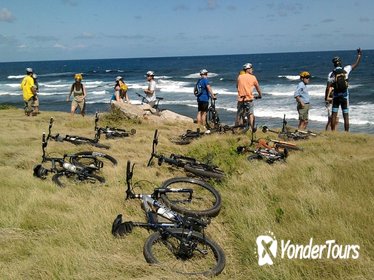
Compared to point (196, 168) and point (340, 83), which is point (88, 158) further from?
point (340, 83)

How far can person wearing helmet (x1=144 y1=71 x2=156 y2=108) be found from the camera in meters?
13.7

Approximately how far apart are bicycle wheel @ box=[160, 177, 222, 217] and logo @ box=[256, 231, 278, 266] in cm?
113

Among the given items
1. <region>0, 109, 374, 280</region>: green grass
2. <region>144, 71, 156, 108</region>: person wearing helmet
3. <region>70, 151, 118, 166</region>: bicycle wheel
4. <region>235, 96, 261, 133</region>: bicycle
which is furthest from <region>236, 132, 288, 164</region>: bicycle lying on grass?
<region>144, 71, 156, 108</region>: person wearing helmet

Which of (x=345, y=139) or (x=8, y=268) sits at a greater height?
(x=345, y=139)

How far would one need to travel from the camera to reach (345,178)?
6441 millimetres

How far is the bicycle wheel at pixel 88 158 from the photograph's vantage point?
7845 millimetres

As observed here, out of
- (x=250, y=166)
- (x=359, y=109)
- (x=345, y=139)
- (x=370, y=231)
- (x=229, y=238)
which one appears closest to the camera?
(x=370, y=231)

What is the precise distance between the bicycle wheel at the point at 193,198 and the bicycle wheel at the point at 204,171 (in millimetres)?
428

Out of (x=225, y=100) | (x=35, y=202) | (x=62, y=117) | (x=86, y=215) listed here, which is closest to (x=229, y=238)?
(x=86, y=215)

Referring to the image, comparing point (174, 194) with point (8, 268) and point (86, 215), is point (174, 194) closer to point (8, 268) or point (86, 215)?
point (86, 215)

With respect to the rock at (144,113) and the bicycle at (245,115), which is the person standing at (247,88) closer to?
the bicycle at (245,115)

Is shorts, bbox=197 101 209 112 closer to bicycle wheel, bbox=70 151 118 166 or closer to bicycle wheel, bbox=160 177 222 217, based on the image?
bicycle wheel, bbox=70 151 118 166

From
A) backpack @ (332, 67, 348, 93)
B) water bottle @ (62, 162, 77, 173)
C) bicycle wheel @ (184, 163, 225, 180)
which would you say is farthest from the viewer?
backpack @ (332, 67, 348, 93)

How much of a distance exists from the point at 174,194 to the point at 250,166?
2347 mm
